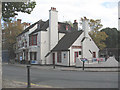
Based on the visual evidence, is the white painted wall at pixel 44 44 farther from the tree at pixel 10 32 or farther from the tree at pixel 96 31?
the tree at pixel 10 32

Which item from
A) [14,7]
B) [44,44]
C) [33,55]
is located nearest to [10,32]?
[33,55]

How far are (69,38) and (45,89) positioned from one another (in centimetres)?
1923

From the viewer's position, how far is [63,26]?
30.2 m

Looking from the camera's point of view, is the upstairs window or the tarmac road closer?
the tarmac road

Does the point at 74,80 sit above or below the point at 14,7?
below

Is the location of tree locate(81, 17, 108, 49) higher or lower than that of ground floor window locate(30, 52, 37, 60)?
→ higher

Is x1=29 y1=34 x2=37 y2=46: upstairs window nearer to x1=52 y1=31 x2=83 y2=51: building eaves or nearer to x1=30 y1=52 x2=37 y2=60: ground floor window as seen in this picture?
x1=30 y1=52 x2=37 y2=60: ground floor window

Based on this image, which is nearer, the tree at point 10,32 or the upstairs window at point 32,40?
the upstairs window at point 32,40

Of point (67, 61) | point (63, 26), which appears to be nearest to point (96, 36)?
point (63, 26)

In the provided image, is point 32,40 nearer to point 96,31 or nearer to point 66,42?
point 66,42

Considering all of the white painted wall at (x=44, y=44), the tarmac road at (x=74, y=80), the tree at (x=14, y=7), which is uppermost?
the tree at (x=14, y=7)

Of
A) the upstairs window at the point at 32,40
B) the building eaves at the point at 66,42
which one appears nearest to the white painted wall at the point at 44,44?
the building eaves at the point at 66,42

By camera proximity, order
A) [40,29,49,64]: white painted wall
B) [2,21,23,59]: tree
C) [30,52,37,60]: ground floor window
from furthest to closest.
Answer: [2,21,23,59]: tree, [30,52,37,60]: ground floor window, [40,29,49,64]: white painted wall

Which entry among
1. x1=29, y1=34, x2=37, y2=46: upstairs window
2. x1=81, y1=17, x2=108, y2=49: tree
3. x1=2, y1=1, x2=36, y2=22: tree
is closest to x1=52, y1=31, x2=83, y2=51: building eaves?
x1=29, y1=34, x2=37, y2=46: upstairs window
